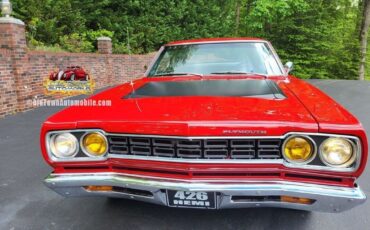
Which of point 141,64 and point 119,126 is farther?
point 141,64

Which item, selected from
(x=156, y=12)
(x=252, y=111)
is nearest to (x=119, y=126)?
(x=252, y=111)

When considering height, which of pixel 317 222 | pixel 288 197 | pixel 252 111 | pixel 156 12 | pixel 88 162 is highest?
pixel 156 12

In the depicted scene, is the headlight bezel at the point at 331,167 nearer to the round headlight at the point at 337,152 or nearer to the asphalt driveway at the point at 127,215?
the round headlight at the point at 337,152

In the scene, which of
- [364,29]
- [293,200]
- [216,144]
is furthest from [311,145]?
[364,29]

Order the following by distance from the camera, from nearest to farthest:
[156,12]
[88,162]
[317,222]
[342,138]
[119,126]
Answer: [342,138]
[119,126]
[88,162]
[317,222]
[156,12]

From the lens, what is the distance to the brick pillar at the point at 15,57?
5.86m

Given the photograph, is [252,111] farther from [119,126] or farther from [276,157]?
[119,126]

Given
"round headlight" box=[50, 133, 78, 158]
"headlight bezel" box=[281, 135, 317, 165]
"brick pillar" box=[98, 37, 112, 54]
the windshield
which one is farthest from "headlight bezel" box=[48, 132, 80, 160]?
"brick pillar" box=[98, 37, 112, 54]

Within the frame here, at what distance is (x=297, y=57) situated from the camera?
17141mm

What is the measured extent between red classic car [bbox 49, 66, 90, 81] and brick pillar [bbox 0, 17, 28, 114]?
1051mm

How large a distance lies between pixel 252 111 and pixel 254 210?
1.06 m

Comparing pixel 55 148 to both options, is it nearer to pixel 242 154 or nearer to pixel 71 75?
pixel 242 154

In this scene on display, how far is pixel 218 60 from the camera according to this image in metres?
3.20

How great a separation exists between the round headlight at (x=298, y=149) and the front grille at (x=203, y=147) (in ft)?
0.18
